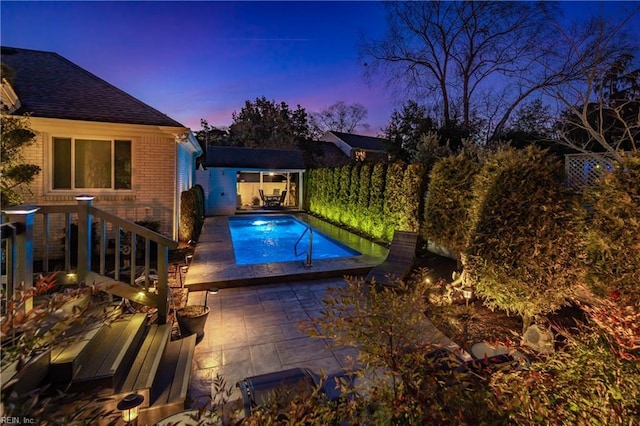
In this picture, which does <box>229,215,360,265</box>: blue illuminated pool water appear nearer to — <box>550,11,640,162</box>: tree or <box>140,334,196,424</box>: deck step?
<box>140,334,196,424</box>: deck step

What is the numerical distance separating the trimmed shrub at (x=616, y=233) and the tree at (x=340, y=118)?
39090 millimetres

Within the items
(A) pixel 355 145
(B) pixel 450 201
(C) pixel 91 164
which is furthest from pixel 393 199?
(A) pixel 355 145

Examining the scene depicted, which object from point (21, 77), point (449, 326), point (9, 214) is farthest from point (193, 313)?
point (21, 77)

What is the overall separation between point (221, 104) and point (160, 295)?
34705 millimetres

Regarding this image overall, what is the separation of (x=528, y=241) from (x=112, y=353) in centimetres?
574

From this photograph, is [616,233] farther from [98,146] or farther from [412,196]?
[98,146]

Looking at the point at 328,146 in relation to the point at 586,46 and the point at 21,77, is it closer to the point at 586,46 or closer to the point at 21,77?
the point at 586,46

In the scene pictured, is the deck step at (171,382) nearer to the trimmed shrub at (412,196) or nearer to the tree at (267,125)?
the trimmed shrub at (412,196)

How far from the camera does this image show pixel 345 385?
7.80 ft

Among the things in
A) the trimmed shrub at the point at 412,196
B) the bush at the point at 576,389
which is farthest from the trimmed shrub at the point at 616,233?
the trimmed shrub at the point at 412,196

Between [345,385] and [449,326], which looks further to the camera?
[449,326]

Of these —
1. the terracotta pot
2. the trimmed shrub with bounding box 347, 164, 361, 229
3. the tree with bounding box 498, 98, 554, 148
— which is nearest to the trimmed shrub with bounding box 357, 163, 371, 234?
the trimmed shrub with bounding box 347, 164, 361, 229

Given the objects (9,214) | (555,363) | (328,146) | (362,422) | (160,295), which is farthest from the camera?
(328,146)

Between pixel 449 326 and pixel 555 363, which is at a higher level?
pixel 555 363
